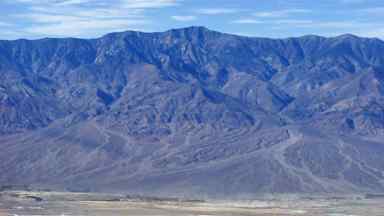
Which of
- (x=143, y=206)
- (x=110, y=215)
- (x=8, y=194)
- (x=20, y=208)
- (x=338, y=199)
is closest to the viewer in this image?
(x=110, y=215)

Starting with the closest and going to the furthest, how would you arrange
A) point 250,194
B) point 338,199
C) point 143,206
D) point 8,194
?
point 143,206 < point 8,194 < point 338,199 < point 250,194

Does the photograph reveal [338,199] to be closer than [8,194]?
No

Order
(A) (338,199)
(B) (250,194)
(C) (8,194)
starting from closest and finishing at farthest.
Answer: (C) (8,194), (A) (338,199), (B) (250,194)

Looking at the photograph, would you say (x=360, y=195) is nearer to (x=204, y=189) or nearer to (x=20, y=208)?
(x=204, y=189)

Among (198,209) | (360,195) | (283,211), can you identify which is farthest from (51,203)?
(360,195)

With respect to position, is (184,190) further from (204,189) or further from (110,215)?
(110,215)

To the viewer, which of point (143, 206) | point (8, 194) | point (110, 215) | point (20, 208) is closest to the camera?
point (110, 215)

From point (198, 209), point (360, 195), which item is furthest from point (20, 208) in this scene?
point (360, 195)
